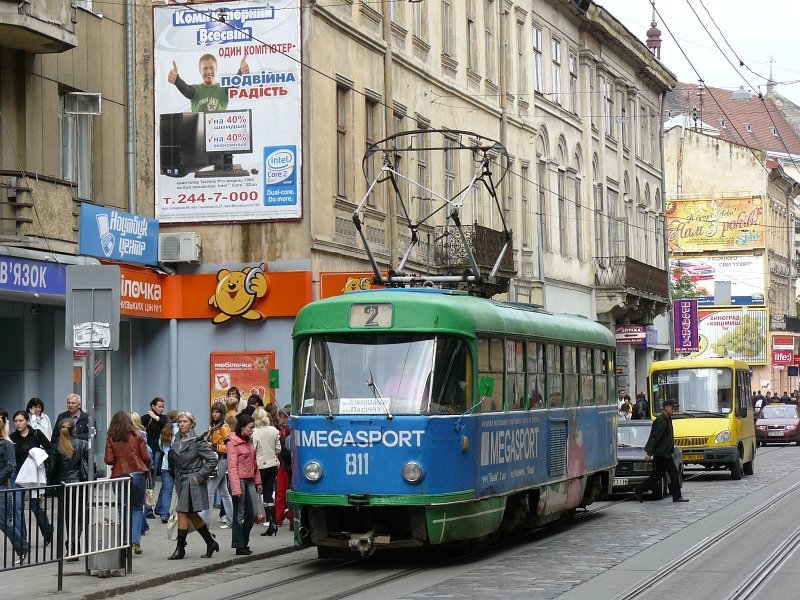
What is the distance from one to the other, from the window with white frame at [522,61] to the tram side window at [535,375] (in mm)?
24627

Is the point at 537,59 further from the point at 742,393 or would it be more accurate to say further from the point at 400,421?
the point at 400,421

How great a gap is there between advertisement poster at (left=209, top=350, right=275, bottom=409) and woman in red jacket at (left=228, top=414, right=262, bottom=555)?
33.4ft

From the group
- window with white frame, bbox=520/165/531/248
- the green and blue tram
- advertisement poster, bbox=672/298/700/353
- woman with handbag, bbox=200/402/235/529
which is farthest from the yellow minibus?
advertisement poster, bbox=672/298/700/353

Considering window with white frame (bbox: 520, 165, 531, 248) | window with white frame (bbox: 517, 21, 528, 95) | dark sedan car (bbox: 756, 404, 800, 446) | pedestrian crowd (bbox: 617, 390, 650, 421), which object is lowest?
dark sedan car (bbox: 756, 404, 800, 446)

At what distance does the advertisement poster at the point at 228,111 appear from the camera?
28.0 metres

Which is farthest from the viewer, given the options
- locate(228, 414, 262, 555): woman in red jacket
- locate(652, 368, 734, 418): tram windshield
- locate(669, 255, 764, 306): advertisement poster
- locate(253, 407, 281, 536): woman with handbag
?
locate(669, 255, 764, 306): advertisement poster

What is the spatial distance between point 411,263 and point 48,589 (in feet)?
65.0

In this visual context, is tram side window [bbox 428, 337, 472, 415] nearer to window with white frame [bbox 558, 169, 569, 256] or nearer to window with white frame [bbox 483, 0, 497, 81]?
window with white frame [bbox 483, 0, 497, 81]

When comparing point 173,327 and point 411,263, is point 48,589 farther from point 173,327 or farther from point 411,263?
point 411,263

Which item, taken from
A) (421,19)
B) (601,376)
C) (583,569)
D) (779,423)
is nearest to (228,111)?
(421,19)

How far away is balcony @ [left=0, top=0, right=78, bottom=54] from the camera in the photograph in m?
21.7

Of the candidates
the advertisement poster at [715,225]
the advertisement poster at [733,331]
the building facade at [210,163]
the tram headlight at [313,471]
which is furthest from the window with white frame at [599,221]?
the tram headlight at [313,471]

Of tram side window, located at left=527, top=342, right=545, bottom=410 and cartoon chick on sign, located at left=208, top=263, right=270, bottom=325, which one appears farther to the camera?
cartoon chick on sign, located at left=208, top=263, right=270, bottom=325

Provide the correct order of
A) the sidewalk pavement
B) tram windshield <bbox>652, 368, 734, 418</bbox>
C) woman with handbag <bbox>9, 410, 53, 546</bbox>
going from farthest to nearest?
tram windshield <bbox>652, 368, 734, 418</bbox> → woman with handbag <bbox>9, 410, 53, 546</bbox> → the sidewalk pavement
